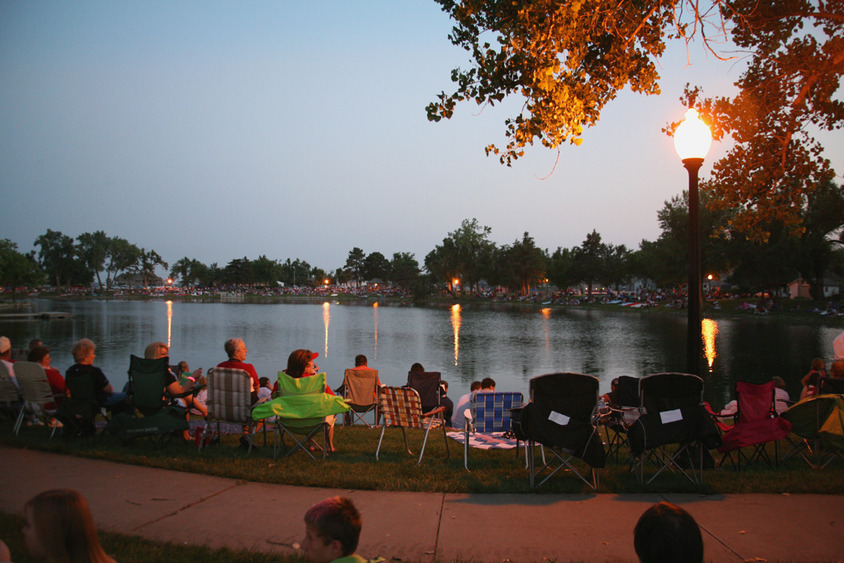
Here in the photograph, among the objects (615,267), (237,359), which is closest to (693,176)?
(237,359)

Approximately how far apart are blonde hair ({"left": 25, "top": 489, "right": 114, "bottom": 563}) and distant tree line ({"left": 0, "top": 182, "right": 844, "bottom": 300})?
9292mm

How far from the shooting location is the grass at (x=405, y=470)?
519 cm

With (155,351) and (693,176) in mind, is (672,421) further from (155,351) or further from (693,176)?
(155,351)

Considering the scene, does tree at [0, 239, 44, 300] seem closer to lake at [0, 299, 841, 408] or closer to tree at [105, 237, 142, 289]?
lake at [0, 299, 841, 408]

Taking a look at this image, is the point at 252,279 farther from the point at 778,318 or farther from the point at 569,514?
the point at 569,514

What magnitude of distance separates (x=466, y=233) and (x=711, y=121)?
3884 inches

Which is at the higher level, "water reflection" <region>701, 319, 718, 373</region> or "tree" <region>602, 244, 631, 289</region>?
"tree" <region>602, 244, 631, 289</region>

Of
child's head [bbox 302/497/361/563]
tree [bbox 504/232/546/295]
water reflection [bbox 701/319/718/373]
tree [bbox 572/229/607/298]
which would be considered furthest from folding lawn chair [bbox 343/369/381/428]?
tree [bbox 504/232/546/295]

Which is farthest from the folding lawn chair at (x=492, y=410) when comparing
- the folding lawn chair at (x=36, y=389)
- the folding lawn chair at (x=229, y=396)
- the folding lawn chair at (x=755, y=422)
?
the folding lawn chair at (x=36, y=389)

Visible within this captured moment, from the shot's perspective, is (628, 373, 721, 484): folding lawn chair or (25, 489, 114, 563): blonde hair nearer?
(25, 489, 114, 563): blonde hair

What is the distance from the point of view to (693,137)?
625 cm

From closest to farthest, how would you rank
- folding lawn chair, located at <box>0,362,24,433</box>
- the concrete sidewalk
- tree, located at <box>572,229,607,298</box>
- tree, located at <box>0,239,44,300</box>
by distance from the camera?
the concrete sidewalk → folding lawn chair, located at <box>0,362,24,433</box> → tree, located at <box>0,239,44,300</box> → tree, located at <box>572,229,607,298</box>

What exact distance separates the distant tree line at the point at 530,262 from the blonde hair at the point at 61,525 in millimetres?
9292

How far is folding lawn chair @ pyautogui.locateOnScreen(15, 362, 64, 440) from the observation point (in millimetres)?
6797
